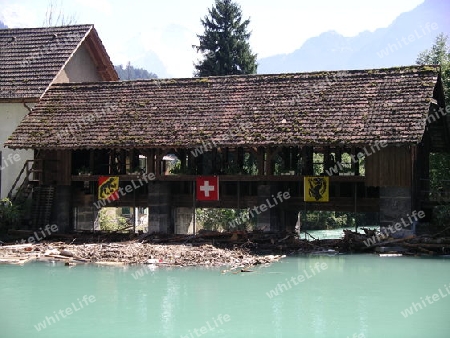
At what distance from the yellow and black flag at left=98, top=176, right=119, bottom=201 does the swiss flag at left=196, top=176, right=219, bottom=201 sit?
2.84 metres

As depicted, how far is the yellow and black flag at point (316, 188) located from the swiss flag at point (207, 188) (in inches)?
112

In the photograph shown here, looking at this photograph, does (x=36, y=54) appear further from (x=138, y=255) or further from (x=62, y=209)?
(x=138, y=255)

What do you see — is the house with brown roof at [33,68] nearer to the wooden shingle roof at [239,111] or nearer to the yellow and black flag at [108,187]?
the wooden shingle roof at [239,111]

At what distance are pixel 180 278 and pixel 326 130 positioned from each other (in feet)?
22.3

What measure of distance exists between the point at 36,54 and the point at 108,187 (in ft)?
24.1

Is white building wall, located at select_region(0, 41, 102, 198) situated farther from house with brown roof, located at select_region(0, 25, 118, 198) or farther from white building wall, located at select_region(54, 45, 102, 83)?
white building wall, located at select_region(54, 45, 102, 83)

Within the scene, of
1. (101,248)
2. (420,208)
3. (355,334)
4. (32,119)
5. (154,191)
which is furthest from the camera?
(32,119)

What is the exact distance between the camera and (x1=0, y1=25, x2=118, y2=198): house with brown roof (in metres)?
23.9

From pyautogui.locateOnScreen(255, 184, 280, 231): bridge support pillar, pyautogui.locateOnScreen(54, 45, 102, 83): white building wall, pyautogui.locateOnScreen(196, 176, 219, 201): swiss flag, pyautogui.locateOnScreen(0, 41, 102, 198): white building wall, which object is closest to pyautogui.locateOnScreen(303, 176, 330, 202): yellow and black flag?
pyautogui.locateOnScreen(255, 184, 280, 231): bridge support pillar

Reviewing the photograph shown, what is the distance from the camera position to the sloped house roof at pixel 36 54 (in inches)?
961

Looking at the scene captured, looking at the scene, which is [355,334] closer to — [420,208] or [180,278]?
[180,278]

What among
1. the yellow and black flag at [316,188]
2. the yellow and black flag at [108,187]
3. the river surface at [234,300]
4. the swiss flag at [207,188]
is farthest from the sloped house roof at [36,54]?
the yellow and black flag at [316,188]

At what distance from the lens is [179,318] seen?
37.9 ft

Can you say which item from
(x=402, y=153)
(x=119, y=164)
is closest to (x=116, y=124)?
(x=119, y=164)
